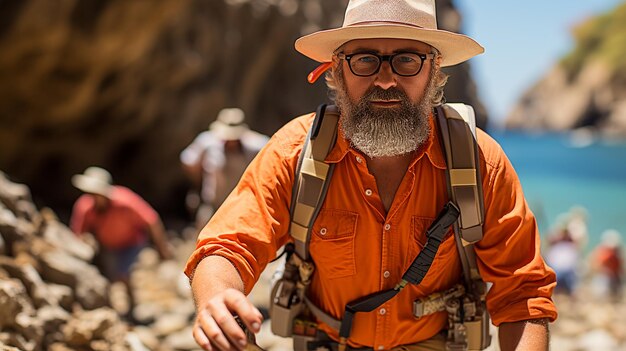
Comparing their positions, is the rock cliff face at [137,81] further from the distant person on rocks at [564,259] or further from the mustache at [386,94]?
the mustache at [386,94]

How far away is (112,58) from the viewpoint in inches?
626

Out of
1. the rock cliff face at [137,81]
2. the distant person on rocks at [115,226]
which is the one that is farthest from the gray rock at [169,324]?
the rock cliff face at [137,81]

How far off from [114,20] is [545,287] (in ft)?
43.1

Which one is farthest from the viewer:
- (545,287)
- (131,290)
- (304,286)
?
(131,290)

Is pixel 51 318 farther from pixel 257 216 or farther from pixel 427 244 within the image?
pixel 427 244

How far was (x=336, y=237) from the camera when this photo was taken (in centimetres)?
301

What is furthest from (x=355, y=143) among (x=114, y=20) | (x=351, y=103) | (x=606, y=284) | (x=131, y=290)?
(x=606, y=284)

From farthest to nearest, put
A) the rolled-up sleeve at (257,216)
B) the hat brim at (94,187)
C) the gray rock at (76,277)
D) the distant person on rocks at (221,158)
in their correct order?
the hat brim at (94,187) < the distant person on rocks at (221,158) < the gray rock at (76,277) < the rolled-up sleeve at (257,216)

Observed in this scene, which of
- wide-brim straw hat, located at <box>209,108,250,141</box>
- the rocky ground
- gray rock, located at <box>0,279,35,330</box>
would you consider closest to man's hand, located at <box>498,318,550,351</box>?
the rocky ground

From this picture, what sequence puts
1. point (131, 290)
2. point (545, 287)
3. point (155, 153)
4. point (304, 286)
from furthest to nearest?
point (155, 153) < point (131, 290) < point (304, 286) < point (545, 287)

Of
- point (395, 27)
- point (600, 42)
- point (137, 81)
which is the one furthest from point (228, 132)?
point (600, 42)

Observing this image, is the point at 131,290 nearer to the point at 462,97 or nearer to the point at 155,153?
the point at 155,153

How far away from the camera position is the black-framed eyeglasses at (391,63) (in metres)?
2.89

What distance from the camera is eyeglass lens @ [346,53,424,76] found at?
2.89 metres
